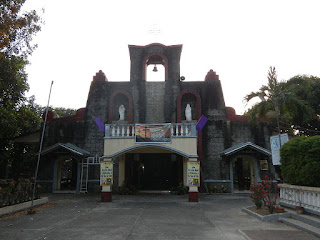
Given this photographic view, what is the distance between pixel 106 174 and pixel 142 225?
17.5 ft

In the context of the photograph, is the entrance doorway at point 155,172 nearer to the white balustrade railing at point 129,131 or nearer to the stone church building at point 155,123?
the stone church building at point 155,123

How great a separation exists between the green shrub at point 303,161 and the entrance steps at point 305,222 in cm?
99

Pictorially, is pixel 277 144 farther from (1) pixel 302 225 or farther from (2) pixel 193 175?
(1) pixel 302 225

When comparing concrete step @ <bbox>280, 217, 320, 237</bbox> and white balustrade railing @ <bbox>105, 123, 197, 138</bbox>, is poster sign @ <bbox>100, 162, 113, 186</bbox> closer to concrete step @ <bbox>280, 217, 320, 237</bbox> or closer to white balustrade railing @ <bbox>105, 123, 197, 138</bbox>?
white balustrade railing @ <bbox>105, 123, 197, 138</bbox>

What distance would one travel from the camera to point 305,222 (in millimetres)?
6895

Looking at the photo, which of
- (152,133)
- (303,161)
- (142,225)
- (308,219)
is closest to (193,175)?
(152,133)

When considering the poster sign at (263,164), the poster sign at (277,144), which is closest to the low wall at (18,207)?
the poster sign at (277,144)

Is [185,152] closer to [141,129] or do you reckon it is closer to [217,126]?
[141,129]

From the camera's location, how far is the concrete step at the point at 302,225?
6044mm

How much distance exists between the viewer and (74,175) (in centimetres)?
Result: 1895

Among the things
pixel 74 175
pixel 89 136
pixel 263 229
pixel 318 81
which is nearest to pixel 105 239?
pixel 263 229

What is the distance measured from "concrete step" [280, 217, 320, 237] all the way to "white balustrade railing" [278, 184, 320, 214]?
22.0 inches

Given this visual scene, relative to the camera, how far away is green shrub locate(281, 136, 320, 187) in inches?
282

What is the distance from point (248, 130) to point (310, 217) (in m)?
9.97
